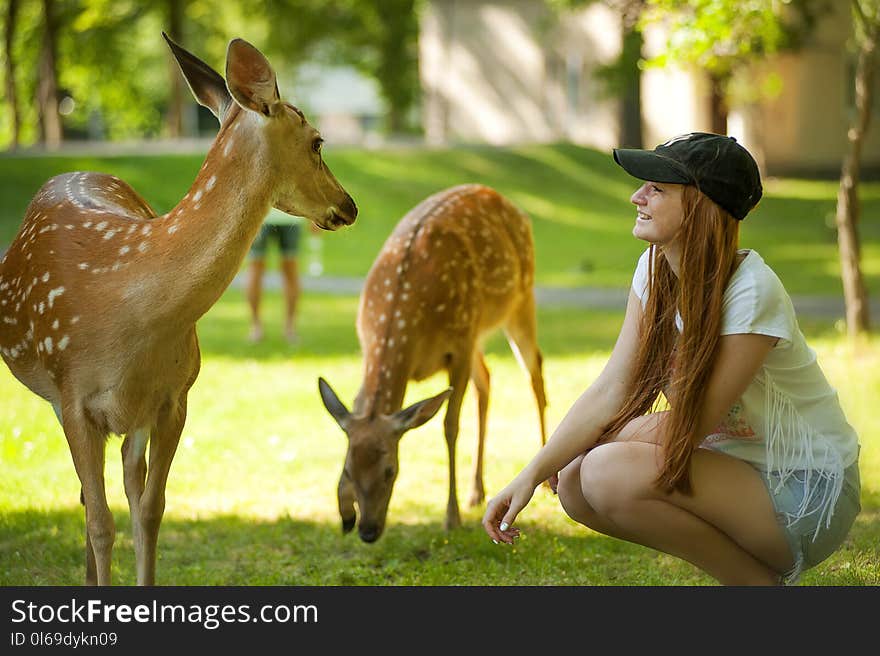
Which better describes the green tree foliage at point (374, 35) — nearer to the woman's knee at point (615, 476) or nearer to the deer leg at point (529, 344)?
the deer leg at point (529, 344)

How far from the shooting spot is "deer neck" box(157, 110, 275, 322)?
378cm

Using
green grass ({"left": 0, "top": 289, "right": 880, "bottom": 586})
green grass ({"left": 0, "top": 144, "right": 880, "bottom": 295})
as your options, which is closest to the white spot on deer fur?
green grass ({"left": 0, "top": 289, "right": 880, "bottom": 586})

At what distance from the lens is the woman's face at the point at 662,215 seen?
11.8ft

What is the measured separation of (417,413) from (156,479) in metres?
1.15

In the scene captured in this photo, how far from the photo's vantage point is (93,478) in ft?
13.0

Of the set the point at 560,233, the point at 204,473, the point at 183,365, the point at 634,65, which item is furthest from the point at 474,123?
the point at 183,365

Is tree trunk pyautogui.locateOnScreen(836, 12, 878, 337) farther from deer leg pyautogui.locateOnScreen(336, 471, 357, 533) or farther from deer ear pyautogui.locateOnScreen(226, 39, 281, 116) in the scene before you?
deer ear pyautogui.locateOnScreen(226, 39, 281, 116)

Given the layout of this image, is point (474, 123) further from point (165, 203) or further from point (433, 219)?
point (433, 219)

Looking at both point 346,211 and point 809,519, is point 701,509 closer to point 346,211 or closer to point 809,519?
point 809,519

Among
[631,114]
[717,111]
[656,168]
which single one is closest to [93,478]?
[656,168]

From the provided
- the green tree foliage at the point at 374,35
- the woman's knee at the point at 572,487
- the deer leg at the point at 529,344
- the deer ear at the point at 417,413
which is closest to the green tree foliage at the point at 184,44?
the green tree foliage at the point at 374,35

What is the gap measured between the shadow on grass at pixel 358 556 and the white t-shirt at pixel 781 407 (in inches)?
39.3

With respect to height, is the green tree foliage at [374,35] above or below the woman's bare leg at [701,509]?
above

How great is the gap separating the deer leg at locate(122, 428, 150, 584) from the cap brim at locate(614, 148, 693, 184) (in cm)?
189
